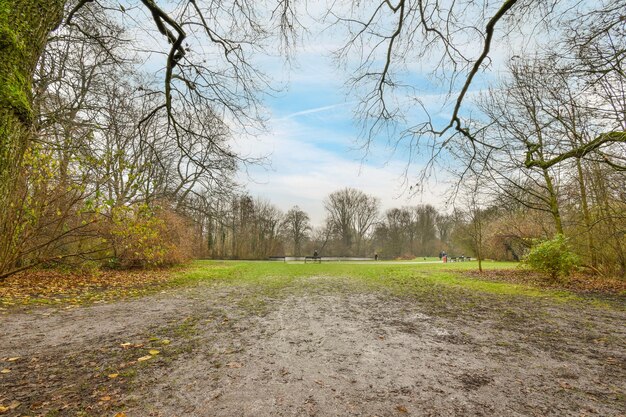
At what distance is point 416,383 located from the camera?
3.08 metres

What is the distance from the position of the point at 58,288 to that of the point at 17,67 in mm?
8707

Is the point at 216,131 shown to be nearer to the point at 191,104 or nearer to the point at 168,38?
the point at 191,104

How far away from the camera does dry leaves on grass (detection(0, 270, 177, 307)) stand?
23.3ft

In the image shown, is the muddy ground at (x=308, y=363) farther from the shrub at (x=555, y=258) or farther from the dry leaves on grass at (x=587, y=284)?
the shrub at (x=555, y=258)

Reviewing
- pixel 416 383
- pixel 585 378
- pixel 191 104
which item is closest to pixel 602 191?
pixel 585 378

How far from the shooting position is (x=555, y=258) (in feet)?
40.5

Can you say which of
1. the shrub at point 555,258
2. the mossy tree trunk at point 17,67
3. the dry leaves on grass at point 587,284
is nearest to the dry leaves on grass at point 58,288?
the mossy tree trunk at point 17,67

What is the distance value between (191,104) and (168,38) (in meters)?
1.04

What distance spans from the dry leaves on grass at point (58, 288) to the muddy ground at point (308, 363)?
1395 mm

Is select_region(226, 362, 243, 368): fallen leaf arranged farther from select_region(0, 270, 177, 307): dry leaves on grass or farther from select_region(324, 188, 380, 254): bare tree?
select_region(324, 188, 380, 254): bare tree

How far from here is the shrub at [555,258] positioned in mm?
12047

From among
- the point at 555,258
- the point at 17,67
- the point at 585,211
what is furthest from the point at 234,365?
the point at 585,211

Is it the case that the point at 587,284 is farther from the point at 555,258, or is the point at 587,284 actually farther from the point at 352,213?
the point at 352,213

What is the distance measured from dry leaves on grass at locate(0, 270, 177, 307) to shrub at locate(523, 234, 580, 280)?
46.9 ft
